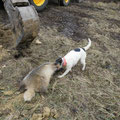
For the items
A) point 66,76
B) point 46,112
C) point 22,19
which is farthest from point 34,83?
point 22,19

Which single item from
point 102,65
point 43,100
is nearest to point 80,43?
point 102,65

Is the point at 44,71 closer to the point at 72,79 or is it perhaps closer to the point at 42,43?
the point at 72,79

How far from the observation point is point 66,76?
3.24 metres

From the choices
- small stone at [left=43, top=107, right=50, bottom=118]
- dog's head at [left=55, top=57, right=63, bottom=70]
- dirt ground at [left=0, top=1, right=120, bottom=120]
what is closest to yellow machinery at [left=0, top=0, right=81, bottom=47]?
dirt ground at [left=0, top=1, right=120, bottom=120]

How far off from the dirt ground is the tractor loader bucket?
0.60m

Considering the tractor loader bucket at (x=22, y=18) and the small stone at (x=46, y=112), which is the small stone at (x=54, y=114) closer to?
the small stone at (x=46, y=112)

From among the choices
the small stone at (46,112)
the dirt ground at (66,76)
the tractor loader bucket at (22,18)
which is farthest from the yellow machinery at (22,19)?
the small stone at (46,112)

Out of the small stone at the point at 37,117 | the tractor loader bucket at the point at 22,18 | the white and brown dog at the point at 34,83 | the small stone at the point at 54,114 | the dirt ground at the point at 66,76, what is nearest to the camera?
the small stone at the point at 37,117

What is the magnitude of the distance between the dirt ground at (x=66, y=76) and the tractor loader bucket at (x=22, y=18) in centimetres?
Result: 60

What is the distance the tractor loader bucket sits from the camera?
277 centimetres

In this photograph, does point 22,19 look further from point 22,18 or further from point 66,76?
point 66,76

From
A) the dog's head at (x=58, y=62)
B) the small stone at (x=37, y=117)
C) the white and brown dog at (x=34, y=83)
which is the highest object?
the dog's head at (x=58, y=62)

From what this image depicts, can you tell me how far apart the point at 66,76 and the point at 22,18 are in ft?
4.72

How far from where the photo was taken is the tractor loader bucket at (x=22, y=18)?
2771 millimetres
